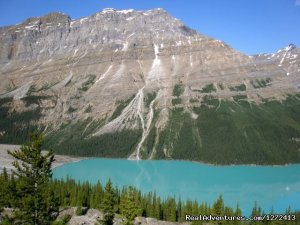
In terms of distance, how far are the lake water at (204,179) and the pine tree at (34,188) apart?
78.7m

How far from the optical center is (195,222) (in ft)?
235

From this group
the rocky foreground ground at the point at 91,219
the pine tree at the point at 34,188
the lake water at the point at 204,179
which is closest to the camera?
the pine tree at the point at 34,188

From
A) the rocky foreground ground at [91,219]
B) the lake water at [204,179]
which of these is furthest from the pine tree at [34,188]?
the lake water at [204,179]

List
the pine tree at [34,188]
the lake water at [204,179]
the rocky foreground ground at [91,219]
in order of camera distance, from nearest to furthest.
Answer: the pine tree at [34,188]
the rocky foreground ground at [91,219]
the lake water at [204,179]

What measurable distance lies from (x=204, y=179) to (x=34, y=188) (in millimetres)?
127735

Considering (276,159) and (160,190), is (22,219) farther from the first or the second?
(276,159)

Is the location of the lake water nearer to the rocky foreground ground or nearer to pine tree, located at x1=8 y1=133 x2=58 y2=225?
the rocky foreground ground

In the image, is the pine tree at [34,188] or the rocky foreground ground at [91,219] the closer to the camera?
the pine tree at [34,188]

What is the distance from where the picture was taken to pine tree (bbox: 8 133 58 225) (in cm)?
2780

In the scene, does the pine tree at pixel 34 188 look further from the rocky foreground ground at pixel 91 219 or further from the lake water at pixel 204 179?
the lake water at pixel 204 179

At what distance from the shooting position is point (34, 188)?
93.2ft

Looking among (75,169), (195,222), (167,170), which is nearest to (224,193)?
(167,170)

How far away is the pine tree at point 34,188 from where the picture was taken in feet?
91.2

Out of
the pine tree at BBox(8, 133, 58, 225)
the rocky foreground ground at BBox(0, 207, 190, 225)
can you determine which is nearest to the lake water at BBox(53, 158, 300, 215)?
the rocky foreground ground at BBox(0, 207, 190, 225)
